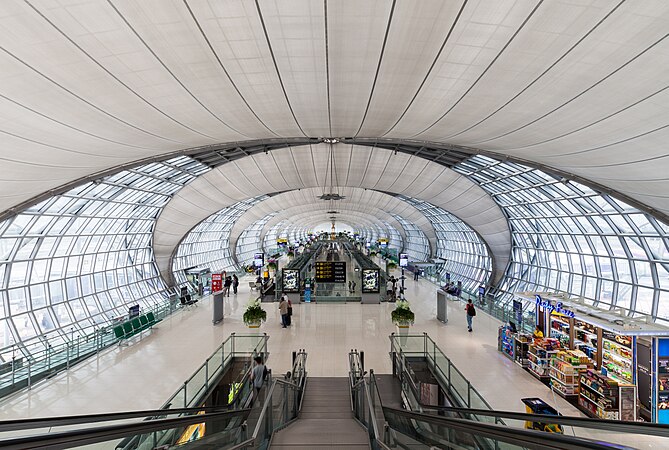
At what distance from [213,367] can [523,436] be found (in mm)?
8215

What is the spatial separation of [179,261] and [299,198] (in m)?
16.2

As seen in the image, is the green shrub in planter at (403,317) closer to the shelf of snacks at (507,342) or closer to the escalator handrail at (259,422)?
the shelf of snacks at (507,342)

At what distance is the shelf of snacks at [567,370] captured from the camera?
9914 millimetres

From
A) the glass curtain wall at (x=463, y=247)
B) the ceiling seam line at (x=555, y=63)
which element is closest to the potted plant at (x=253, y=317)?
the ceiling seam line at (x=555, y=63)

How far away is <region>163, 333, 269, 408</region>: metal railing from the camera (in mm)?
7023

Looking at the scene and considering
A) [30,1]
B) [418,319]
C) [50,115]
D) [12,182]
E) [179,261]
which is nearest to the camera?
[30,1]

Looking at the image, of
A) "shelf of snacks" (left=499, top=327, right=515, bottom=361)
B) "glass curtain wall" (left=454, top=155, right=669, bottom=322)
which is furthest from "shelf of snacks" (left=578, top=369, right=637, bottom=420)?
"glass curtain wall" (left=454, top=155, right=669, bottom=322)

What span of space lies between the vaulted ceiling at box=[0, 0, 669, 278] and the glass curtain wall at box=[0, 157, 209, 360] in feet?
23.0

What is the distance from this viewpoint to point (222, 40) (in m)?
6.72

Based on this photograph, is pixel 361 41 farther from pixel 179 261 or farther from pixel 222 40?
pixel 179 261

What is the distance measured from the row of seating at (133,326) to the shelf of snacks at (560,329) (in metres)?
15.0

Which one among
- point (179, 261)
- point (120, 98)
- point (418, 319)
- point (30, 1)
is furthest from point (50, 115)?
point (179, 261)

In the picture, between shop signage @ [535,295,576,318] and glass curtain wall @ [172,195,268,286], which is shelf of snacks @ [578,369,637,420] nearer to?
shop signage @ [535,295,576,318]

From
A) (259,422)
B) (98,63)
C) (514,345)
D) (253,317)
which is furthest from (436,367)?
(98,63)
